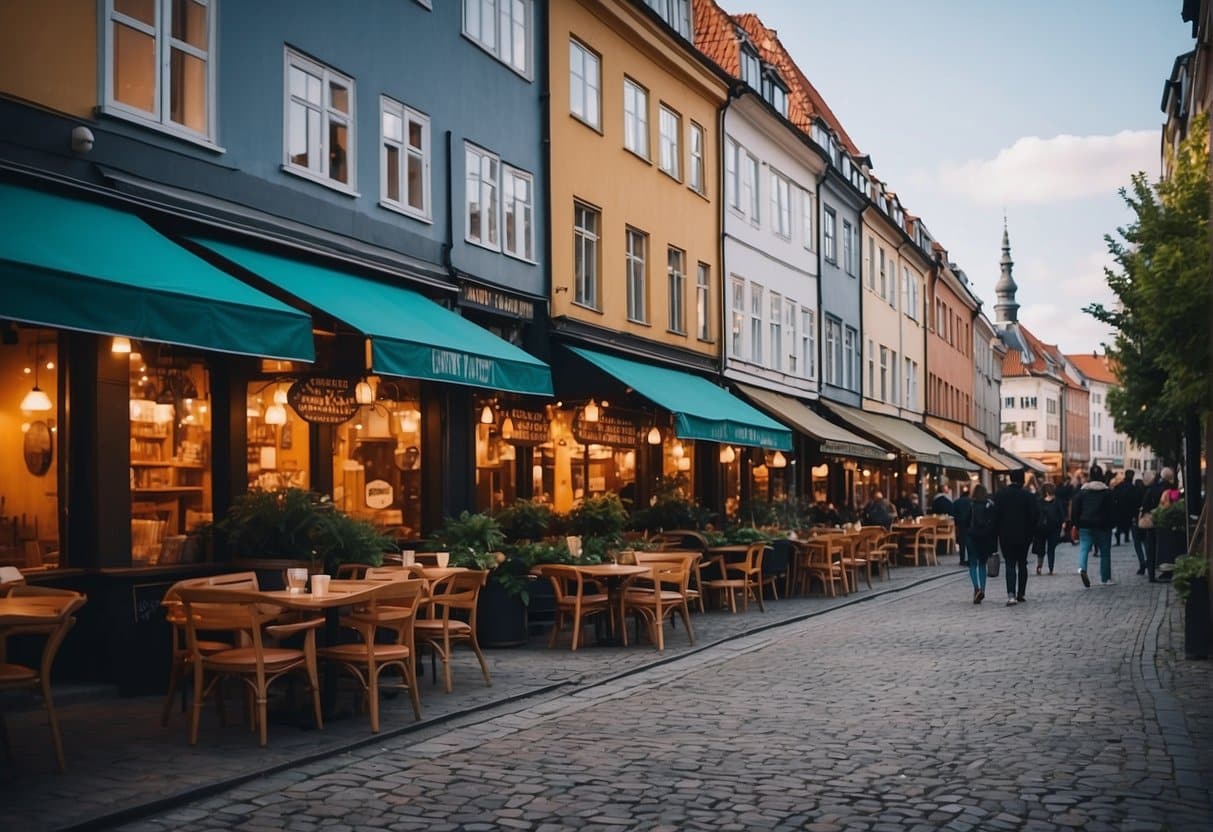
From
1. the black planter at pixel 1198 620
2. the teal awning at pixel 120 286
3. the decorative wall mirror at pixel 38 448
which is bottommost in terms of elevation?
the black planter at pixel 1198 620

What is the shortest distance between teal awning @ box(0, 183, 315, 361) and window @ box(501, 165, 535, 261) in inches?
310

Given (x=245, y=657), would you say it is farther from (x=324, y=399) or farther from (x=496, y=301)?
(x=496, y=301)

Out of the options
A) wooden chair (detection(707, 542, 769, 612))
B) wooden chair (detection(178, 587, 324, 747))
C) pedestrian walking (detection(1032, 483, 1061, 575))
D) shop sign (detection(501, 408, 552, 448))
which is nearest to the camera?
wooden chair (detection(178, 587, 324, 747))

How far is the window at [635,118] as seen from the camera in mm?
23406

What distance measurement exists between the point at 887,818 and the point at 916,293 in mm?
44551

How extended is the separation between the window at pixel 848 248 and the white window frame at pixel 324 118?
25.3 meters

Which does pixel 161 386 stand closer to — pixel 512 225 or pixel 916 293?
pixel 512 225

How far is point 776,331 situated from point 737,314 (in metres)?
3.16

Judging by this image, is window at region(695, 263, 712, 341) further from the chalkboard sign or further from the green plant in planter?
the chalkboard sign

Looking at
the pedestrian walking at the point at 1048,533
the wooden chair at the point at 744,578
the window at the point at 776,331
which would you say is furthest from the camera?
the window at the point at 776,331

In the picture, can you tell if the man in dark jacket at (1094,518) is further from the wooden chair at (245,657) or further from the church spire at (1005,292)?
the church spire at (1005,292)

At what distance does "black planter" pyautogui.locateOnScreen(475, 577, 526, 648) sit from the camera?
1438 cm

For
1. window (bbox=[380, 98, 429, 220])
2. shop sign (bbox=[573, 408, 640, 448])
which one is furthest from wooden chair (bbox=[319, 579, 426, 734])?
shop sign (bbox=[573, 408, 640, 448])

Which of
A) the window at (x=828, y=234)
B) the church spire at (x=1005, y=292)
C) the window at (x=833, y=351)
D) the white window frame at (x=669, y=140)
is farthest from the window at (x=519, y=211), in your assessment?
the church spire at (x=1005, y=292)
